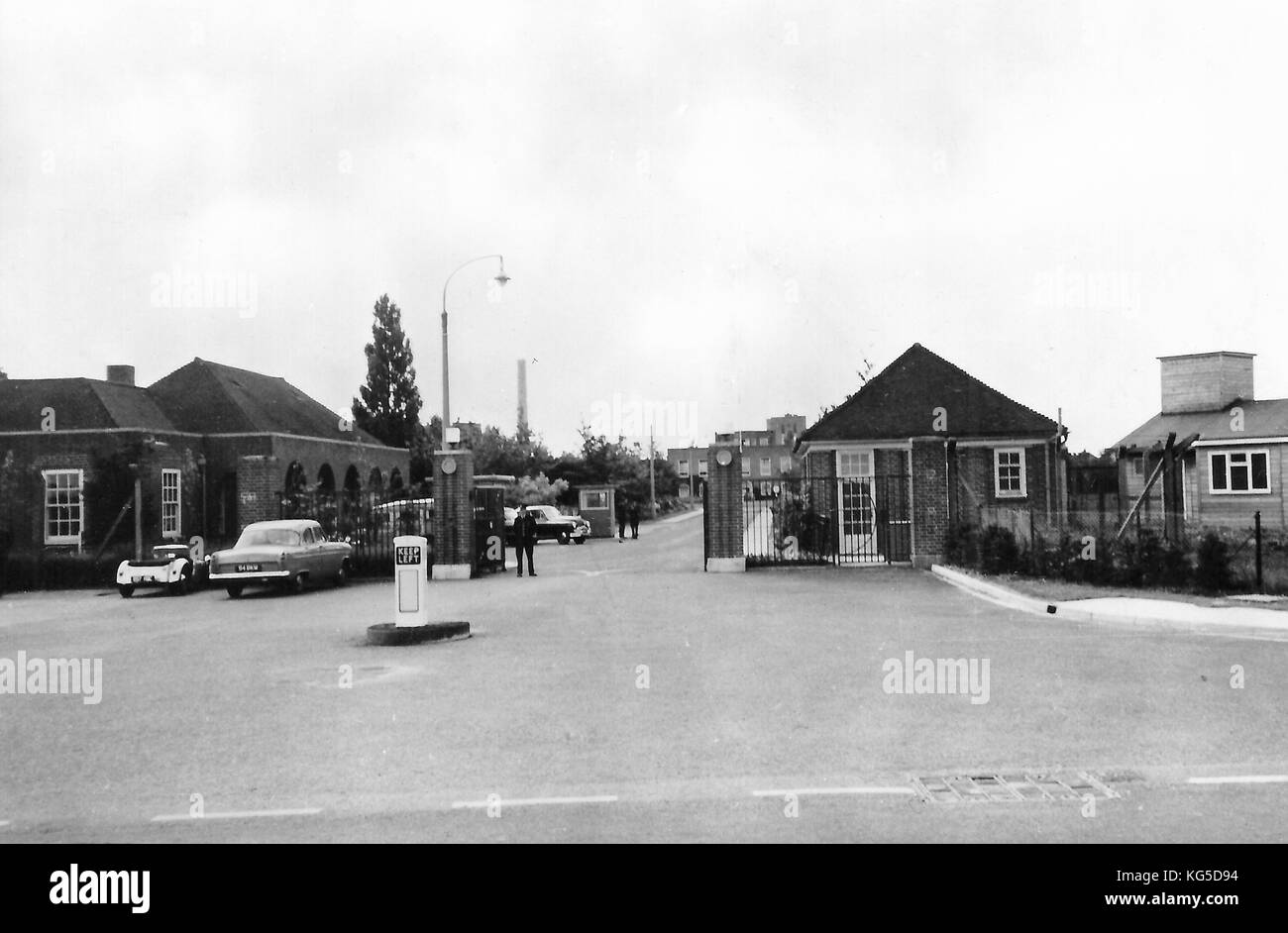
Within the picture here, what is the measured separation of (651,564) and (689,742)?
22071 mm

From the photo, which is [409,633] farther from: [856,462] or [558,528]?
[558,528]

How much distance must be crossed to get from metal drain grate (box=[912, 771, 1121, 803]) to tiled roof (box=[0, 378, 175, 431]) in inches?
1300

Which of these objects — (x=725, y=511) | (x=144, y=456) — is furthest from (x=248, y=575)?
(x=144, y=456)

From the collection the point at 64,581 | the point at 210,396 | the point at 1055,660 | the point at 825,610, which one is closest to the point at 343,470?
the point at 210,396

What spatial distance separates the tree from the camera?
63.4 metres

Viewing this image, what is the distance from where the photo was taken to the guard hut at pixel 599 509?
53188mm

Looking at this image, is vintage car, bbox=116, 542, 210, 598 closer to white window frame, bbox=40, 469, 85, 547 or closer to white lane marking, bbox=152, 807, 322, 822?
white window frame, bbox=40, 469, 85, 547

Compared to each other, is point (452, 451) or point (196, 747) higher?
point (452, 451)

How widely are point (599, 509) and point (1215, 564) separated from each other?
36.9m

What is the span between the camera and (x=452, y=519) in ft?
86.3

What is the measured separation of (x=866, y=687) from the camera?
10508 millimetres

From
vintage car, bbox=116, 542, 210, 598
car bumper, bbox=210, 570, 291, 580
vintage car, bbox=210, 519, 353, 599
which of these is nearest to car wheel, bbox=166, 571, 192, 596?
vintage car, bbox=116, 542, 210, 598

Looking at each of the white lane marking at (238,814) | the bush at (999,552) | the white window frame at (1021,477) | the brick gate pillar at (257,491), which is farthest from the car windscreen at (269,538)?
the white window frame at (1021,477)
